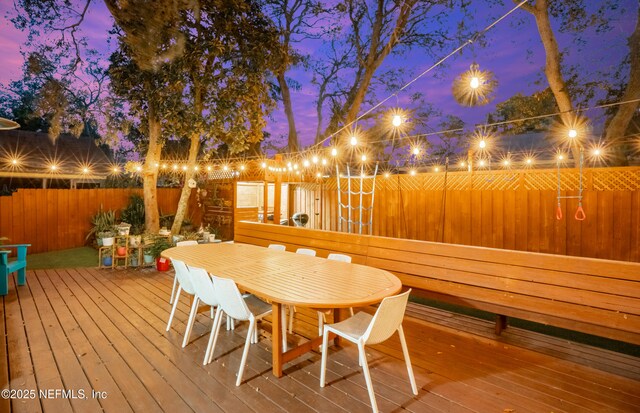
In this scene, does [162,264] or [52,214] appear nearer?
[162,264]

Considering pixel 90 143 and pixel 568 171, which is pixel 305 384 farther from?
pixel 90 143

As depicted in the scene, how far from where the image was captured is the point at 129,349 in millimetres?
2973

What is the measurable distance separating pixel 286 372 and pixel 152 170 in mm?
6283

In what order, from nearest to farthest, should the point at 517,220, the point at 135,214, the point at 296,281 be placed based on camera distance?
the point at 296,281
the point at 517,220
the point at 135,214

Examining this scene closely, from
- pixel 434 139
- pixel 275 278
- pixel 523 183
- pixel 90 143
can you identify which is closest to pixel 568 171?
pixel 523 183

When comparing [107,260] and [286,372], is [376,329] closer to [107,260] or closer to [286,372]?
[286,372]

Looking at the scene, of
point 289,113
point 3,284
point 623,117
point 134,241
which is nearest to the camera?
point 3,284

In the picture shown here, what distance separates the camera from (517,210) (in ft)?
19.6

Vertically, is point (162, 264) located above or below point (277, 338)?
below

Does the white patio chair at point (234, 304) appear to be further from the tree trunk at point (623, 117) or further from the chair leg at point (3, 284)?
the tree trunk at point (623, 117)

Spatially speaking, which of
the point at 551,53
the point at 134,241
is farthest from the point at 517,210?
the point at 134,241

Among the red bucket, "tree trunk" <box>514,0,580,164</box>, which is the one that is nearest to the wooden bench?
the red bucket

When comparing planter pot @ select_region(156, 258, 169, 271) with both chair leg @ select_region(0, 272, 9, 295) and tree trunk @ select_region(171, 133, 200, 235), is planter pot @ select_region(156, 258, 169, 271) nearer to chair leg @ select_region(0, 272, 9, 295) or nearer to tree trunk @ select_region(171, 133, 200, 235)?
tree trunk @ select_region(171, 133, 200, 235)

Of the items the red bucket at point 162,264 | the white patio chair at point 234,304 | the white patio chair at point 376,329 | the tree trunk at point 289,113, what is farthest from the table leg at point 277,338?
the tree trunk at point 289,113
